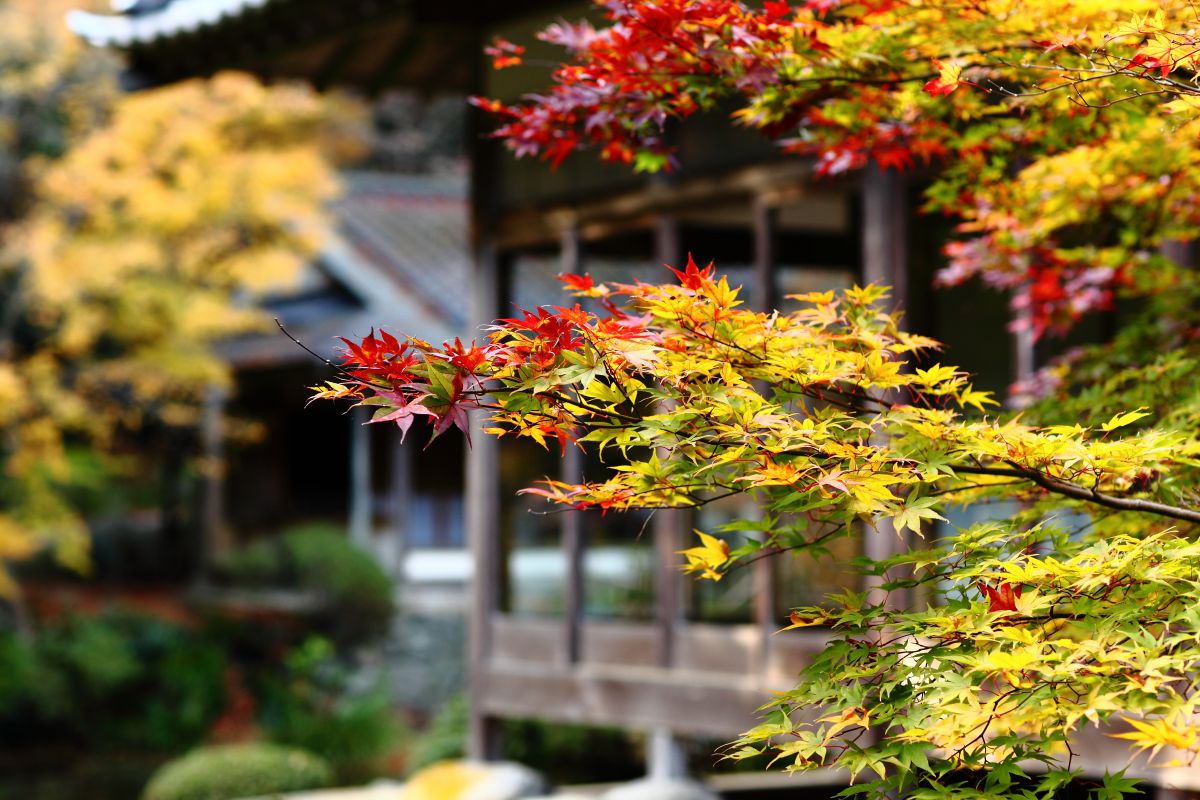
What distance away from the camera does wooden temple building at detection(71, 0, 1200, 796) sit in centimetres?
739

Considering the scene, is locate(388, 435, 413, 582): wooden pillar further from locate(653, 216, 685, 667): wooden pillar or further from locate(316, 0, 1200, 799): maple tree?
locate(316, 0, 1200, 799): maple tree

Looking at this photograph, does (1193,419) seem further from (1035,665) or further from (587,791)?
(587,791)

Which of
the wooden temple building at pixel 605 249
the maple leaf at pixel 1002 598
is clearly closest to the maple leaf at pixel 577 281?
the maple leaf at pixel 1002 598

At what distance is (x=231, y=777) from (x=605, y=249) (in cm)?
458

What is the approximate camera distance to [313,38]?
8852 mm

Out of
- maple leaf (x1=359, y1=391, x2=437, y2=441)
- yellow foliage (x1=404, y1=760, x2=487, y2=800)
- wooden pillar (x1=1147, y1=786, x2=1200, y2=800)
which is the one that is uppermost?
maple leaf (x1=359, y1=391, x2=437, y2=441)

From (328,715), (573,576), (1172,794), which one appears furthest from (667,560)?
(328,715)

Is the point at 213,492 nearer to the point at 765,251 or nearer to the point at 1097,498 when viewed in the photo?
the point at 765,251

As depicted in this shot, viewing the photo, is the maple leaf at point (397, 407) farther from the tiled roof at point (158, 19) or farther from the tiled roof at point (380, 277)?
the tiled roof at point (380, 277)

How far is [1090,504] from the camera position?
3238 millimetres

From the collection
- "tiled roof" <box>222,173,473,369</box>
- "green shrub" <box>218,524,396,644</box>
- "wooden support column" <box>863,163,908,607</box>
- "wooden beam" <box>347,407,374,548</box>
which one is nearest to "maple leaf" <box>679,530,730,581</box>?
"wooden support column" <box>863,163,908,607</box>

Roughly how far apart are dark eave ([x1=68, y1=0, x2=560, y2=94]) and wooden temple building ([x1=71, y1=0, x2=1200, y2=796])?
2 cm

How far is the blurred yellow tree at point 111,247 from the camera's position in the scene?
1352 cm

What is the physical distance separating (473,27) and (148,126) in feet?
20.0
